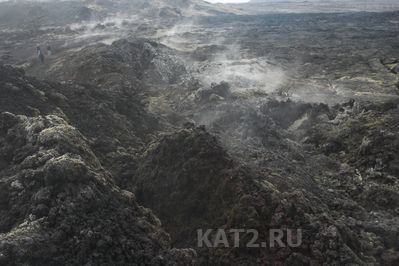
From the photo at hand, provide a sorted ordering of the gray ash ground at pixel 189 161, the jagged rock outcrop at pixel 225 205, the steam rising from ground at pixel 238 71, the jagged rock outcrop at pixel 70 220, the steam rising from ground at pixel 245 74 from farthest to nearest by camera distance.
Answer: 1. the steam rising from ground at pixel 238 71
2. the steam rising from ground at pixel 245 74
3. the jagged rock outcrop at pixel 225 205
4. the gray ash ground at pixel 189 161
5. the jagged rock outcrop at pixel 70 220

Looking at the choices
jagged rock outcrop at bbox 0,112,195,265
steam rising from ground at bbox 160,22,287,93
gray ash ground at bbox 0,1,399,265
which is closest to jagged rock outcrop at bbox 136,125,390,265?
gray ash ground at bbox 0,1,399,265

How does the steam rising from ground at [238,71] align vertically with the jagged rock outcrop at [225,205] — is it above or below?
below

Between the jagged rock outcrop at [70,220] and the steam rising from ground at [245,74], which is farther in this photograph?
the steam rising from ground at [245,74]

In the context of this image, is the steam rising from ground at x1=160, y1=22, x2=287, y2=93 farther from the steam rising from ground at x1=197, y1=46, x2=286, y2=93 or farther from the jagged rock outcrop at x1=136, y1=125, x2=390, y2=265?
the jagged rock outcrop at x1=136, y1=125, x2=390, y2=265

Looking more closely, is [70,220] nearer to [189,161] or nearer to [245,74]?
[189,161]

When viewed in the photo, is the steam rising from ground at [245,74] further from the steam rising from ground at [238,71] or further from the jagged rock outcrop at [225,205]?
the jagged rock outcrop at [225,205]

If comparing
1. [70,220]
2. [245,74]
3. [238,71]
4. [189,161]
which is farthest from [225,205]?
[238,71]

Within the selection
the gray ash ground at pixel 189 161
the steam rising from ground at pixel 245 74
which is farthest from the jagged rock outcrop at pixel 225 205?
the steam rising from ground at pixel 245 74

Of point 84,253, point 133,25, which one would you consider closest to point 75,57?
point 84,253
